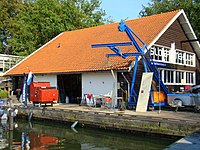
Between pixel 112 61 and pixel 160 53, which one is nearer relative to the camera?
pixel 112 61

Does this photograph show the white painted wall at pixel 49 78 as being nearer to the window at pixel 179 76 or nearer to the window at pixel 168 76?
the window at pixel 168 76

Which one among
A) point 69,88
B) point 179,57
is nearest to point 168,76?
point 179,57

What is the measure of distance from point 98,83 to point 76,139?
7336 millimetres

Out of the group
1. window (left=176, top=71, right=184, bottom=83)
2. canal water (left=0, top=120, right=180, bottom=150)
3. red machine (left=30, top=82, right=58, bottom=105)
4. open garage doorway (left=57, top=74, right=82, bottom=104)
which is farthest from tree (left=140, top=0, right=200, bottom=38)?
canal water (left=0, top=120, right=180, bottom=150)

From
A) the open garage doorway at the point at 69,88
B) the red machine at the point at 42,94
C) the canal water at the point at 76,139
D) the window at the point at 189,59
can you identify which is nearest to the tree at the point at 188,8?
the window at the point at 189,59

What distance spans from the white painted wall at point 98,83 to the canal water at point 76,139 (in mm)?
4257

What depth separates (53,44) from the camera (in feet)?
99.8

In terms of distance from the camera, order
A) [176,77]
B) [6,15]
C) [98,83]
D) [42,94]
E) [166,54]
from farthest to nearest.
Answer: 1. [6,15]
2. [176,77]
3. [166,54]
4. [98,83]
5. [42,94]

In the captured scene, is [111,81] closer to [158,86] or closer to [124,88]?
[124,88]

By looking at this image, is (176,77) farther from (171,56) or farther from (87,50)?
(87,50)

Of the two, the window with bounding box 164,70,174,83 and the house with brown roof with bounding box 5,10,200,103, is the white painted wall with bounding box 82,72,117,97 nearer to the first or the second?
the house with brown roof with bounding box 5,10,200,103

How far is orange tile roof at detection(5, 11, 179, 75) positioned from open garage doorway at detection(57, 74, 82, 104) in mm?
1096

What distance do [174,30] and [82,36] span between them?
8.73 m

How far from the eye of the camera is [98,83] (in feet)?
71.7
